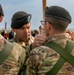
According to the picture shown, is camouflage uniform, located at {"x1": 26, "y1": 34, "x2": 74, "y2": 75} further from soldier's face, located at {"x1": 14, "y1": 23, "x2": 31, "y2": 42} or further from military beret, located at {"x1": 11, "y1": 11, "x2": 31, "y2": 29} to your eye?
soldier's face, located at {"x1": 14, "y1": 23, "x2": 31, "y2": 42}

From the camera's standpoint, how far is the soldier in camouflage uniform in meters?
4.02

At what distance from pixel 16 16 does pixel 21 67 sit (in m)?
1.76

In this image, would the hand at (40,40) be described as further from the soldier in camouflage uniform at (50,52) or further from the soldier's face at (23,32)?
the soldier's face at (23,32)

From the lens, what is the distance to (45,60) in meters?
4.04

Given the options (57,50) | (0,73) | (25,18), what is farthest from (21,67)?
(25,18)

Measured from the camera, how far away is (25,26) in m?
6.05

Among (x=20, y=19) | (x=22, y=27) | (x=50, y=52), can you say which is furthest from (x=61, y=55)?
(x=22, y=27)

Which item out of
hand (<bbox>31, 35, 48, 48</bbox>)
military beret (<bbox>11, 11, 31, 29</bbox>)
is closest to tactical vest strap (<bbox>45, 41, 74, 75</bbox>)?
hand (<bbox>31, 35, 48, 48</bbox>)

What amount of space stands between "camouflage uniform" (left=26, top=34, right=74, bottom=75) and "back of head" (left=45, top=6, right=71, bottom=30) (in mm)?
130

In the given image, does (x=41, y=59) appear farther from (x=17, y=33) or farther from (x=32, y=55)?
(x=17, y=33)

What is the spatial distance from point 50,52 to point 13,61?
1.73 feet

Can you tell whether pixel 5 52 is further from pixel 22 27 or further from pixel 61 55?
pixel 22 27

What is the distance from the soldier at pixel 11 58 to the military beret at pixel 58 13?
62 centimetres

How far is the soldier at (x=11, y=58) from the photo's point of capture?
420cm
